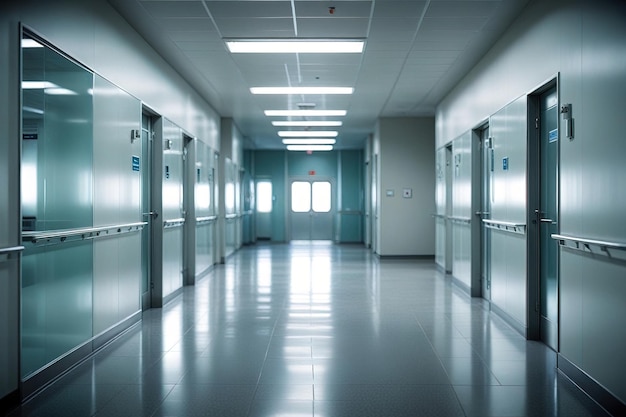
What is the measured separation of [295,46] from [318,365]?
4.68 metres

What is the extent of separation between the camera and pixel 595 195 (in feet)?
13.9

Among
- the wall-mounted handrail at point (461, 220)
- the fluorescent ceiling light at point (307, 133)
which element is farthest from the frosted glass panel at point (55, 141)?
the fluorescent ceiling light at point (307, 133)

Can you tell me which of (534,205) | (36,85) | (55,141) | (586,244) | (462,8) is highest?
(462,8)

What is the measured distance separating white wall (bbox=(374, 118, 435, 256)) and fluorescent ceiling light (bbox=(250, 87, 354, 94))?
12.3 ft

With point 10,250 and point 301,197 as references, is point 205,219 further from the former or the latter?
point 301,197

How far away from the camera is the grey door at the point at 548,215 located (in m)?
5.64

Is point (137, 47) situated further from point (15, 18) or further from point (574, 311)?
point (574, 311)

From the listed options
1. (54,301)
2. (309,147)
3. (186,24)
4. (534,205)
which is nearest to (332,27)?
(186,24)

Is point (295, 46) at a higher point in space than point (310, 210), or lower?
higher

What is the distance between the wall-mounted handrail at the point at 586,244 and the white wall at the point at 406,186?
9.72 m

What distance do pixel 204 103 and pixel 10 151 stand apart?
822 cm

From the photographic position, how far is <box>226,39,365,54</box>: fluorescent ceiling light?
7686 millimetres

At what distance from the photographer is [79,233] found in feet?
16.5

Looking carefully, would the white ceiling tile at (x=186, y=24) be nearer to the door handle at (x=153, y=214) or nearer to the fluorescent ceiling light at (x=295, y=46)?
the fluorescent ceiling light at (x=295, y=46)
